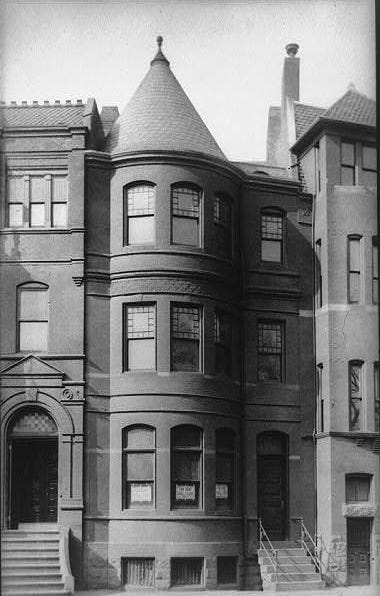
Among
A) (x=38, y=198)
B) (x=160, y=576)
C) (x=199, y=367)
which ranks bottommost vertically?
(x=160, y=576)

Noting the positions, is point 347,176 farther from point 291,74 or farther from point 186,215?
point 186,215

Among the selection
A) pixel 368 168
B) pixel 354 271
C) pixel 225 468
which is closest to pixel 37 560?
pixel 225 468

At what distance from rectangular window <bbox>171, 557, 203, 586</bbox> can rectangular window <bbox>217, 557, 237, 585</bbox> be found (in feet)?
1.98

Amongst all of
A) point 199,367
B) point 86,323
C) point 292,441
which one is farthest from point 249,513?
point 86,323

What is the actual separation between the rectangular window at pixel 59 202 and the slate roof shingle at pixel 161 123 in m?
1.76

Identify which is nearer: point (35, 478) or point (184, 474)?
point (184, 474)

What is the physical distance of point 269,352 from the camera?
89.0ft

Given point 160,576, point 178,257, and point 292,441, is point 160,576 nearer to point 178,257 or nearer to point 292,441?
point 292,441

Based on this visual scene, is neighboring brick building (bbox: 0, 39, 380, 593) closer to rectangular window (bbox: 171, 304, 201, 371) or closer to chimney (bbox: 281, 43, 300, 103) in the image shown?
rectangular window (bbox: 171, 304, 201, 371)

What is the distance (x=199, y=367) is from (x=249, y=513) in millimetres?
4226

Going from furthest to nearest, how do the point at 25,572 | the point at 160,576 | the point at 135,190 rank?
the point at 135,190 < the point at 160,576 < the point at 25,572

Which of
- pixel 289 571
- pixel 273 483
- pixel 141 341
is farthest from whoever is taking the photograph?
pixel 273 483

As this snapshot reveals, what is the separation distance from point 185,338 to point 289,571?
22.0 ft

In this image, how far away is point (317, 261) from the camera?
2750 cm
